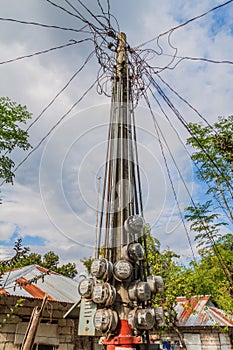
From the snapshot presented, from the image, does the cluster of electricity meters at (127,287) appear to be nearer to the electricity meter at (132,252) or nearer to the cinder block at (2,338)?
the electricity meter at (132,252)

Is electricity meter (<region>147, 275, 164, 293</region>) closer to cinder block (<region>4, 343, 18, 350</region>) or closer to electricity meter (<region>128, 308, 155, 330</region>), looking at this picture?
electricity meter (<region>128, 308, 155, 330</region>)

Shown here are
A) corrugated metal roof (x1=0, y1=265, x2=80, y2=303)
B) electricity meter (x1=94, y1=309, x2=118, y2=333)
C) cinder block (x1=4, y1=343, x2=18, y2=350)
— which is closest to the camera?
electricity meter (x1=94, y1=309, x2=118, y2=333)

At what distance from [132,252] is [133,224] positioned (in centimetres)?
23

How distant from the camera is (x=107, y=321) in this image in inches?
73.2

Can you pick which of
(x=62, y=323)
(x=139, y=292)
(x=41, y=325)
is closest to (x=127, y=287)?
(x=139, y=292)

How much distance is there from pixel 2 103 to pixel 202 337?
11.7 metres

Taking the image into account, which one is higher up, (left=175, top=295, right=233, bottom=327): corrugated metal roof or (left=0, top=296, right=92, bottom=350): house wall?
(left=175, top=295, right=233, bottom=327): corrugated metal roof

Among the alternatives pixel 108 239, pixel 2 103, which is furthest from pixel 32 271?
pixel 108 239

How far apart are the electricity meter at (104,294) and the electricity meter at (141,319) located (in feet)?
0.55

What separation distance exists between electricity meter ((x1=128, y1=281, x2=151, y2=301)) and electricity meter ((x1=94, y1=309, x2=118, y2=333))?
0.18m

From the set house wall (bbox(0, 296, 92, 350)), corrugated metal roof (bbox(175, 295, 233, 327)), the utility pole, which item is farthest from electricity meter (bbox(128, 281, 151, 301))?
corrugated metal roof (bbox(175, 295, 233, 327))

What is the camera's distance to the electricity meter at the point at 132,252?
2.09m

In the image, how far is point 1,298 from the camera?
4.81 meters

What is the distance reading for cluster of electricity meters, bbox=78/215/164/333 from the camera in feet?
6.14
